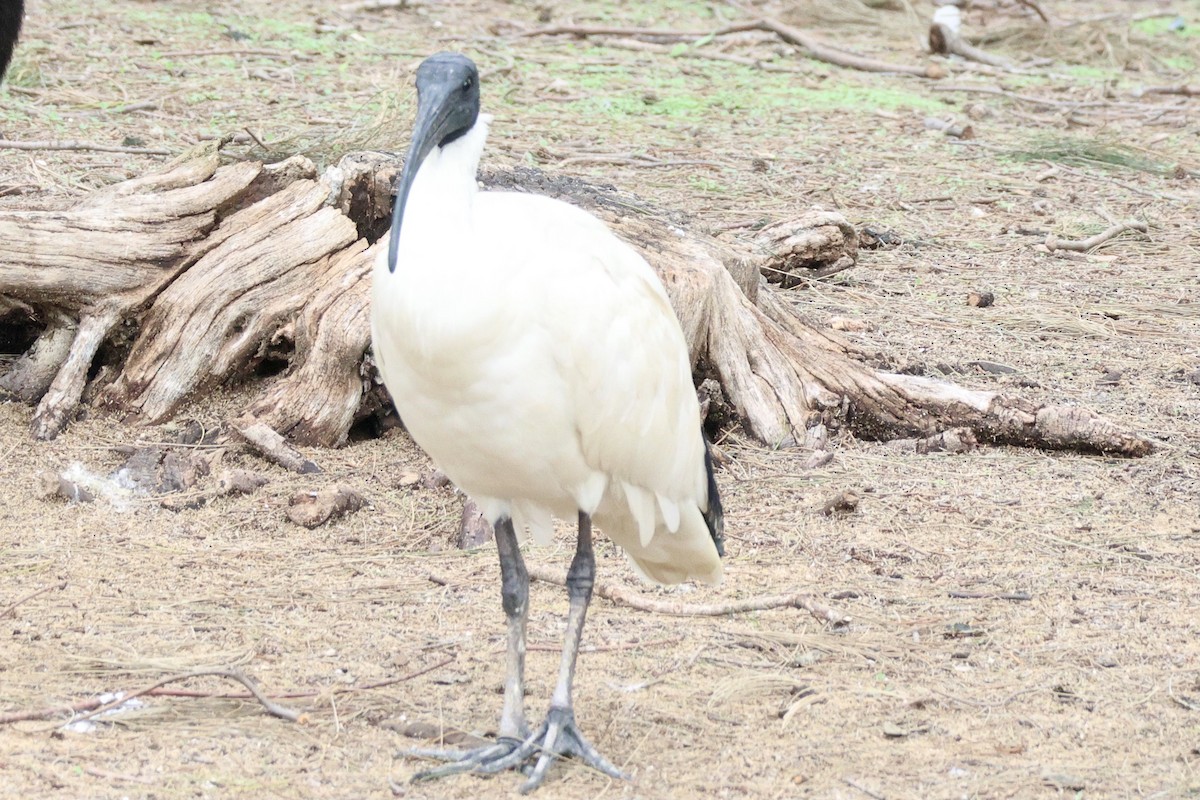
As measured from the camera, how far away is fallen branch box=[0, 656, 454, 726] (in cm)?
347

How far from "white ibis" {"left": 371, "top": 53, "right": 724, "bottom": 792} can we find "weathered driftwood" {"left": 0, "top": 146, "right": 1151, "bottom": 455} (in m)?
1.81

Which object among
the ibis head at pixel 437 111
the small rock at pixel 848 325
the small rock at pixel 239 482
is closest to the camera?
the ibis head at pixel 437 111

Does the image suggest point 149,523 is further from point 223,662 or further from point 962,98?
point 962,98

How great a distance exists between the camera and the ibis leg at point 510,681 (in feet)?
11.2

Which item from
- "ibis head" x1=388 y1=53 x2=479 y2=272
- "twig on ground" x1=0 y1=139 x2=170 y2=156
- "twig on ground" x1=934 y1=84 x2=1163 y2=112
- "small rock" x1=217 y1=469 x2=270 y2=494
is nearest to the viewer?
"ibis head" x1=388 y1=53 x2=479 y2=272

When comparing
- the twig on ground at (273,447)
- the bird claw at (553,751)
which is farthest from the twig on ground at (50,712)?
the twig on ground at (273,447)

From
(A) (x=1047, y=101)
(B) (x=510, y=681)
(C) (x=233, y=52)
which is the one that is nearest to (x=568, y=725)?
(B) (x=510, y=681)

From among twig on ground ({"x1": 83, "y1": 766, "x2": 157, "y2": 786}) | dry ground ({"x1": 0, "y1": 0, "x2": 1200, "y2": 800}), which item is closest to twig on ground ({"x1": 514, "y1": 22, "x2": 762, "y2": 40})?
dry ground ({"x1": 0, "y1": 0, "x2": 1200, "y2": 800})

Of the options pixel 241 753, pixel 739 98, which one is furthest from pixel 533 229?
pixel 739 98

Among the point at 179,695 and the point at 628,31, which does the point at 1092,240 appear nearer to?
the point at 628,31

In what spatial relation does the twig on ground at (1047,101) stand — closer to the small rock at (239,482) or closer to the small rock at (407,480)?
the small rock at (407,480)

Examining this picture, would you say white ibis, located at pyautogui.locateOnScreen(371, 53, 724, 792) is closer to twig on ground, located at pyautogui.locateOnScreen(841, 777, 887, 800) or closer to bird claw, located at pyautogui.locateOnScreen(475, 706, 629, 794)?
bird claw, located at pyautogui.locateOnScreen(475, 706, 629, 794)

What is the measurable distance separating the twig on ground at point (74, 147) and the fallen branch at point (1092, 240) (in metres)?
5.10

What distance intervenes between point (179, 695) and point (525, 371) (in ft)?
4.38
